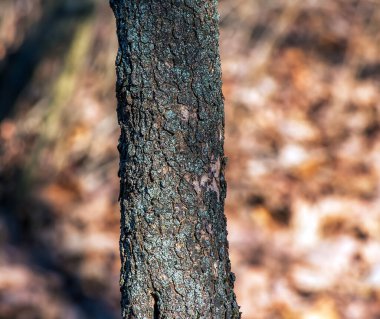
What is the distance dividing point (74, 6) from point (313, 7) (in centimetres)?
287

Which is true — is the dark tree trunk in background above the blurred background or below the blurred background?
below

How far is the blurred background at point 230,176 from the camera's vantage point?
11.9ft

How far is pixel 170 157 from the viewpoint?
1.24 m

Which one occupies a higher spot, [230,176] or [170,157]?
[230,176]

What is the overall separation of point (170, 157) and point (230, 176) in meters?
3.16

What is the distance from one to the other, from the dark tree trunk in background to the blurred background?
2.25 meters

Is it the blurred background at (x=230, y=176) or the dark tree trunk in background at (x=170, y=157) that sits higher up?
the blurred background at (x=230, y=176)

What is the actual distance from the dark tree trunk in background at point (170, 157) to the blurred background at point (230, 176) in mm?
2253

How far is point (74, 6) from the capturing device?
12.8ft

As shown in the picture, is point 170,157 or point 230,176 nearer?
point 170,157

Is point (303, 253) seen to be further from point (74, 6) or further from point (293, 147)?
point (74, 6)

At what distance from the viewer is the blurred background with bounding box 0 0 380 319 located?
3.64 metres

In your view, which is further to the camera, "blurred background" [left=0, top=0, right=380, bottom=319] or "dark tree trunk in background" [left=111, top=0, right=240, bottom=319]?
"blurred background" [left=0, top=0, right=380, bottom=319]

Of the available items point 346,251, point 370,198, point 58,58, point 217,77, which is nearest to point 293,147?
point 370,198
